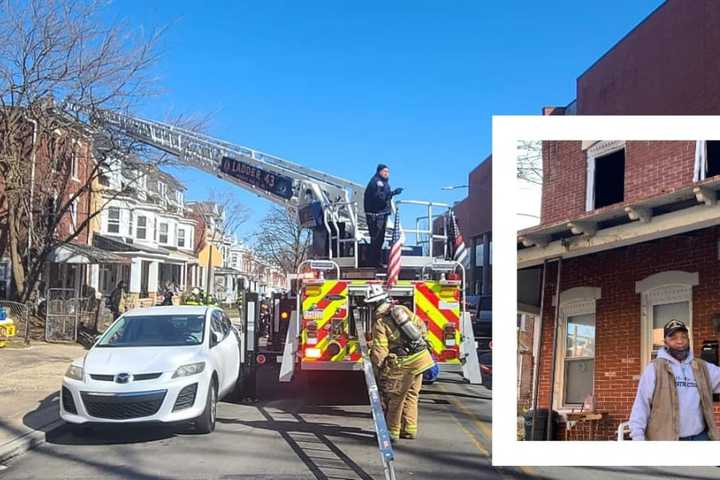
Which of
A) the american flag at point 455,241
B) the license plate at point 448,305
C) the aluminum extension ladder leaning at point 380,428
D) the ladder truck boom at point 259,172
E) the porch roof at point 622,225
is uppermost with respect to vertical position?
the ladder truck boom at point 259,172

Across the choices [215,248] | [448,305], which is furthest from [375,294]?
[215,248]

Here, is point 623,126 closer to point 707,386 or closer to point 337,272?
point 707,386

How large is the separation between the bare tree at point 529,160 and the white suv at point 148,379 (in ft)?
14.5

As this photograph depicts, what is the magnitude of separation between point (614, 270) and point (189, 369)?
481cm

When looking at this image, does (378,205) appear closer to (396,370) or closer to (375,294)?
(375,294)

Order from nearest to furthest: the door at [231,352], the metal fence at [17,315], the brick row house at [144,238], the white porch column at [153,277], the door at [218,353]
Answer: the door at [218,353] < the door at [231,352] < the metal fence at [17,315] < the brick row house at [144,238] < the white porch column at [153,277]

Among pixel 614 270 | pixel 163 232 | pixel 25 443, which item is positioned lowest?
pixel 25 443

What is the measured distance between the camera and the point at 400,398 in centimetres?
779

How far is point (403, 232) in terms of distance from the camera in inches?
428

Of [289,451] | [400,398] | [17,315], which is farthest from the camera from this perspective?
[17,315]

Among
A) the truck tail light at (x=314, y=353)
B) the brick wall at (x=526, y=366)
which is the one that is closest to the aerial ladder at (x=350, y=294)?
the truck tail light at (x=314, y=353)

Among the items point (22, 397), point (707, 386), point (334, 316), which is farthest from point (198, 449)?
point (707, 386)

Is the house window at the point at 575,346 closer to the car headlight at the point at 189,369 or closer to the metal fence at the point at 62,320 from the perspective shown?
the car headlight at the point at 189,369

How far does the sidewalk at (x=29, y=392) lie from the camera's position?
25.5 feet
